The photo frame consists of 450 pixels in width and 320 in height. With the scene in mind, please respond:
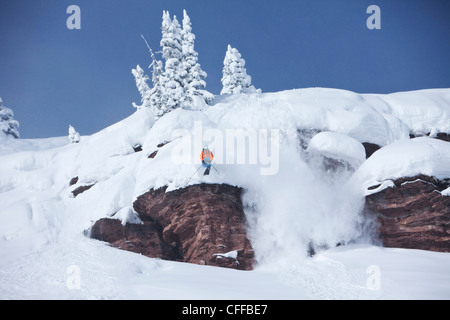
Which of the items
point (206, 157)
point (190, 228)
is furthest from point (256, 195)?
point (190, 228)

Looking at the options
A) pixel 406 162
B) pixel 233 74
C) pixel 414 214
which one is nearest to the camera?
pixel 414 214

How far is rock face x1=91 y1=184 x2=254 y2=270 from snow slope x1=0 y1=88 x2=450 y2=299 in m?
0.64

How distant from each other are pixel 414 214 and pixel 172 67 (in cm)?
2363

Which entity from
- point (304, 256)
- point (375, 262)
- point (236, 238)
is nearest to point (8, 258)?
point (236, 238)

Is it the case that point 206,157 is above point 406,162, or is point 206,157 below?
above

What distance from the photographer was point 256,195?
21.0 meters

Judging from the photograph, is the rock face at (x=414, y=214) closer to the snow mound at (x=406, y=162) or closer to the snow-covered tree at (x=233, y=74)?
the snow mound at (x=406, y=162)

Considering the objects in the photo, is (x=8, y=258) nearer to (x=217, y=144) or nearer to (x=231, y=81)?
(x=217, y=144)

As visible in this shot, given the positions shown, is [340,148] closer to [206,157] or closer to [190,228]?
[206,157]

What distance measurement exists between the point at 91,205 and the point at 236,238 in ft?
35.5

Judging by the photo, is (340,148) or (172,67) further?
(172,67)

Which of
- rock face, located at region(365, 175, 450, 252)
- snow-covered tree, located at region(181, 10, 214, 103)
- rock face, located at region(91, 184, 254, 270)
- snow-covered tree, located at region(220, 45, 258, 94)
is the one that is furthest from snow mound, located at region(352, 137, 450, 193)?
snow-covered tree, located at region(220, 45, 258, 94)

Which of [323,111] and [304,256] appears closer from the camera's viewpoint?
[304,256]

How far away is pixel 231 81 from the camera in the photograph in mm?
46312
